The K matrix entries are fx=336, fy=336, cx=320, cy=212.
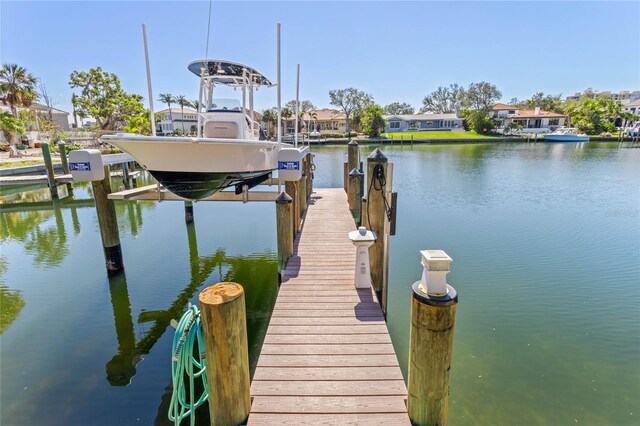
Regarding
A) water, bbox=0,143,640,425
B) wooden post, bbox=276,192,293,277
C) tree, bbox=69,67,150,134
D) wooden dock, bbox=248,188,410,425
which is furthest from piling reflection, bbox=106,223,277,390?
tree, bbox=69,67,150,134

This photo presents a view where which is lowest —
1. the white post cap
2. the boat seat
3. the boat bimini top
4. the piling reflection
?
the piling reflection

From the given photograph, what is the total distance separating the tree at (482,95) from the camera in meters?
68.8

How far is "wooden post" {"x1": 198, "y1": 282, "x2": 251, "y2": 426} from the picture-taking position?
230cm

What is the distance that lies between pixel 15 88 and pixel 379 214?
132ft

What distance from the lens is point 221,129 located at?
7.66 meters

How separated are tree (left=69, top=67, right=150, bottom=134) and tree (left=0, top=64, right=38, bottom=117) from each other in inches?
172

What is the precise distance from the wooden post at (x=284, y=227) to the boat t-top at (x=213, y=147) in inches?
64.6

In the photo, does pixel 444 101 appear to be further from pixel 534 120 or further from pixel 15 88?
pixel 15 88

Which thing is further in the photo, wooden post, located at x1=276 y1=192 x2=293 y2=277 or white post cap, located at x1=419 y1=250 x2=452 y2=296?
wooden post, located at x1=276 y1=192 x2=293 y2=277

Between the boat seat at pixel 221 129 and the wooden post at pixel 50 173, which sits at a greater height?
the boat seat at pixel 221 129

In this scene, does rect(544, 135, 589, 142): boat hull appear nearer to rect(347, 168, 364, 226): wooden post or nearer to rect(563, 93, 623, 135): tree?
rect(563, 93, 623, 135): tree

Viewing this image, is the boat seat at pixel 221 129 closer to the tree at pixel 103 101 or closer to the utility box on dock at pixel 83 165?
the utility box on dock at pixel 83 165

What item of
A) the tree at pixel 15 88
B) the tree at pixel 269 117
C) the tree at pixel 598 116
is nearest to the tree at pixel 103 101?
the tree at pixel 15 88

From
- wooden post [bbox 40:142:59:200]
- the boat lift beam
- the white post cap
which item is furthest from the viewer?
wooden post [bbox 40:142:59:200]
